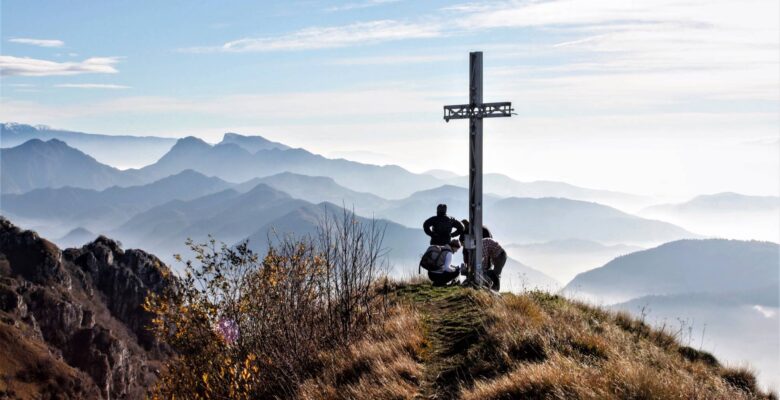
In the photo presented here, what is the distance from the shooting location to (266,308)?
40.5 ft

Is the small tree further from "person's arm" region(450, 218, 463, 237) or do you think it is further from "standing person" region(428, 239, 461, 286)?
"person's arm" region(450, 218, 463, 237)

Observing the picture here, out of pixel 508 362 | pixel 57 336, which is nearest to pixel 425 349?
pixel 508 362

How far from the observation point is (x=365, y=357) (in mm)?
10664

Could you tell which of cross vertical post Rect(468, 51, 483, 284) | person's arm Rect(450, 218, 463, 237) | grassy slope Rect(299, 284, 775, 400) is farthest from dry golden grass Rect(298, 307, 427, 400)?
person's arm Rect(450, 218, 463, 237)

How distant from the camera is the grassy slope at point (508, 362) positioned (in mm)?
8227

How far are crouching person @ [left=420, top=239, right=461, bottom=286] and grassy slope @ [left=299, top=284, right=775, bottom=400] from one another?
14.5 feet

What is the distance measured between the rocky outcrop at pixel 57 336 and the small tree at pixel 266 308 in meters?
125

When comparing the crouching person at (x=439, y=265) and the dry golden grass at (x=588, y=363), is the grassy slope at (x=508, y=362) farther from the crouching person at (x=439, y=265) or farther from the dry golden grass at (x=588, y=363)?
the crouching person at (x=439, y=265)

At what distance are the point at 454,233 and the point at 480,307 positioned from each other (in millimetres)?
6625

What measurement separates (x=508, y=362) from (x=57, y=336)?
585 feet

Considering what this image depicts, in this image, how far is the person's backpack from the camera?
19.4m

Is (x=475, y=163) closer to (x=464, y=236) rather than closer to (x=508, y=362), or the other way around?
(x=464, y=236)

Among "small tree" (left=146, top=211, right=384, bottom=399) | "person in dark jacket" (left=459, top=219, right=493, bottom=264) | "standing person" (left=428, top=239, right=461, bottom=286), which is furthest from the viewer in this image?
"person in dark jacket" (left=459, top=219, right=493, bottom=264)

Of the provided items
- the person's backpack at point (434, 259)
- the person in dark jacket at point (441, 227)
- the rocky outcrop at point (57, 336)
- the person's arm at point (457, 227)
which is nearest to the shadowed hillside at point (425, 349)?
the person's backpack at point (434, 259)
